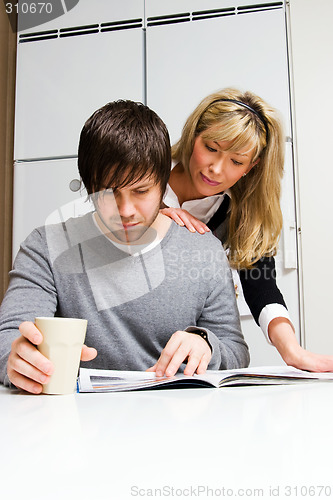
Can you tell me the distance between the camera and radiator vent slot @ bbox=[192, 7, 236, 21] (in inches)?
77.7

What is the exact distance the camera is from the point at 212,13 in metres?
1.99

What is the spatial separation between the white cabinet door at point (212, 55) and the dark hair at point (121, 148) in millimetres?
944

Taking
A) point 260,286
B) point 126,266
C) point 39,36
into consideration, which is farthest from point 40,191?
point 260,286

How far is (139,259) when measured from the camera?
3.64ft

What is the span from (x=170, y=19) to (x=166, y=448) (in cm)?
199

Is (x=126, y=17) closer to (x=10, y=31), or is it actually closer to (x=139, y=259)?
(x=10, y=31)

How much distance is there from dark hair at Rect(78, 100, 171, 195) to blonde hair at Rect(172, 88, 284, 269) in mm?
345

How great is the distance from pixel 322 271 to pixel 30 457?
5.29 feet

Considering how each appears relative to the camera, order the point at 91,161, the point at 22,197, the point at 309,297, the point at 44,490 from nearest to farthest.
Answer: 1. the point at 44,490
2. the point at 91,161
3. the point at 309,297
4. the point at 22,197

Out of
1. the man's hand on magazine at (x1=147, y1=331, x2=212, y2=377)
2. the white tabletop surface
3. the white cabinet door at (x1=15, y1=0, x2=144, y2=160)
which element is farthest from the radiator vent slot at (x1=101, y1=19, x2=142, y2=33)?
the white tabletop surface

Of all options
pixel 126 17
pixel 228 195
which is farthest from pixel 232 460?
pixel 126 17

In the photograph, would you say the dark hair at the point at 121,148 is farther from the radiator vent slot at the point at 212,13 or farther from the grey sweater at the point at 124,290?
the radiator vent slot at the point at 212,13

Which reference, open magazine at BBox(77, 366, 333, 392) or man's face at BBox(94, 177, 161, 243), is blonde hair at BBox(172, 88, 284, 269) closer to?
man's face at BBox(94, 177, 161, 243)

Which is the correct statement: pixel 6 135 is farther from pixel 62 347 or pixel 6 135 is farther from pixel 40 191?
pixel 62 347
